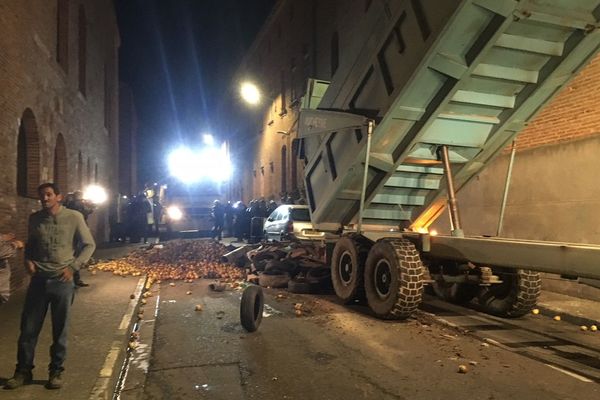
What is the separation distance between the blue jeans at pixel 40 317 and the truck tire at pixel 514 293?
575 centimetres

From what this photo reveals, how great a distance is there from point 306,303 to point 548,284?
485 cm

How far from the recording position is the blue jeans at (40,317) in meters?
4.33

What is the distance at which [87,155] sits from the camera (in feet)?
55.4

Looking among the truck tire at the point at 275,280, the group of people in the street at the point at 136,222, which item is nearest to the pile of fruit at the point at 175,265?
the truck tire at the point at 275,280

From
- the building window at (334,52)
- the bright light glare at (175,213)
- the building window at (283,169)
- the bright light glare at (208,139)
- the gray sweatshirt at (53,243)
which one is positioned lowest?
the gray sweatshirt at (53,243)

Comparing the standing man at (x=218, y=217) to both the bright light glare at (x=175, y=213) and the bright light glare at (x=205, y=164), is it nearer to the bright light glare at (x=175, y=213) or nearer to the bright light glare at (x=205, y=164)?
the bright light glare at (x=175, y=213)

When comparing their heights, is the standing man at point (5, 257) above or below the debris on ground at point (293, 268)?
above

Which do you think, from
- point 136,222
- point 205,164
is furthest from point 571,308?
point 205,164

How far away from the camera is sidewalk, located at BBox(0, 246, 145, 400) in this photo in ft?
14.2

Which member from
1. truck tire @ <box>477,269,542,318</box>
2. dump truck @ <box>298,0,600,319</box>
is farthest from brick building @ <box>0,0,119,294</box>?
truck tire @ <box>477,269,542,318</box>

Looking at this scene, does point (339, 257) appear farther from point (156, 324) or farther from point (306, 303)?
point (156, 324)

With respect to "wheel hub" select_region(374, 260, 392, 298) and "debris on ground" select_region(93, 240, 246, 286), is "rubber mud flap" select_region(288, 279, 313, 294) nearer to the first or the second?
"debris on ground" select_region(93, 240, 246, 286)

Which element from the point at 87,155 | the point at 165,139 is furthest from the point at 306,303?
the point at 165,139

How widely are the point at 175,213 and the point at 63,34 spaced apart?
15.3 m
